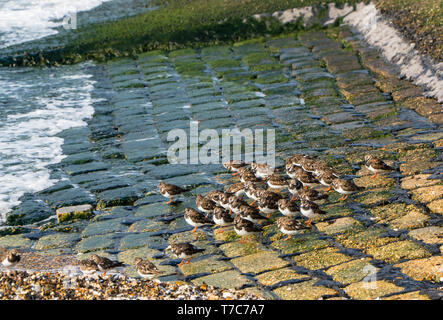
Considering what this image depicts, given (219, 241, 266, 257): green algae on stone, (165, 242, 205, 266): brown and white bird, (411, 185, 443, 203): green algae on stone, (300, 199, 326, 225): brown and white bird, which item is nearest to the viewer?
(165, 242, 205, 266): brown and white bird

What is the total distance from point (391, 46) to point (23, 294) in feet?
45.5

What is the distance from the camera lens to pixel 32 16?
84.9 feet

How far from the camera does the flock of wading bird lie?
968 cm

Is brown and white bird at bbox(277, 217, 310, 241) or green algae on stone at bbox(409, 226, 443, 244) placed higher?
green algae on stone at bbox(409, 226, 443, 244)

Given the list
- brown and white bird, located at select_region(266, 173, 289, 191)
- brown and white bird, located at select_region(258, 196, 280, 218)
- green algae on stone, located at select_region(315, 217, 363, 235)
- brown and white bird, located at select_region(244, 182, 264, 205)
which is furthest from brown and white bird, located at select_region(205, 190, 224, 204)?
green algae on stone, located at select_region(315, 217, 363, 235)

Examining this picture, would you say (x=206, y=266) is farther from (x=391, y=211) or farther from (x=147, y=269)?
(x=391, y=211)

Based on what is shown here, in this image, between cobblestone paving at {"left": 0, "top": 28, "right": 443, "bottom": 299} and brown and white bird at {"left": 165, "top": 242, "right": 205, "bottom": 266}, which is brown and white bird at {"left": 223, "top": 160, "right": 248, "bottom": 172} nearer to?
cobblestone paving at {"left": 0, "top": 28, "right": 443, "bottom": 299}

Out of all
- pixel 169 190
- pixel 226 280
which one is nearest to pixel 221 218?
pixel 169 190

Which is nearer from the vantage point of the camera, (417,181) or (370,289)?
(370,289)

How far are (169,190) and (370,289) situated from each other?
481 cm

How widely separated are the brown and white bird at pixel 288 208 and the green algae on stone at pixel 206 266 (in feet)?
5.36

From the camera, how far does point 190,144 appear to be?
48.5 ft

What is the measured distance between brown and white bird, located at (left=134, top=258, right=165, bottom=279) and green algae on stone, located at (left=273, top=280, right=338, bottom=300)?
175cm
